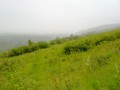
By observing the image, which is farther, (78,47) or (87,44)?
(87,44)

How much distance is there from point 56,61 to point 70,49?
2.80m

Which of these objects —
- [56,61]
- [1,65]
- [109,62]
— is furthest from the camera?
→ [56,61]

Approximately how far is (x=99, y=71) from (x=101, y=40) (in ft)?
40.5

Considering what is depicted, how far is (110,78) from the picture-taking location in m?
9.13

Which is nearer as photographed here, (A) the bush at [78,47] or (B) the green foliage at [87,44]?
(A) the bush at [78,47]

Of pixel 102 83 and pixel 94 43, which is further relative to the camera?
pixel 94 43

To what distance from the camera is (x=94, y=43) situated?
22031 mm

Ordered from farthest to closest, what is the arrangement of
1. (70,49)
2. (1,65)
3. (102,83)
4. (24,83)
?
(70,49) → (1,65) → (24,83) → (102,83)

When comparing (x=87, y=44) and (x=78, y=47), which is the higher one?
(x=87, y=44)

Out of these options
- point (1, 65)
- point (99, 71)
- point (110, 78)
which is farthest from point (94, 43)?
point (110, 78)

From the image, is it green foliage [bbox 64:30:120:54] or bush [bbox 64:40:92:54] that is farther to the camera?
green foliage [bbox 64:30:120:54]

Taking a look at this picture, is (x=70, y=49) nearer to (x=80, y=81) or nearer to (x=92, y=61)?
(x=92, y=61)

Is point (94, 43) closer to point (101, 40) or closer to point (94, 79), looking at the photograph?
point (101, 40)

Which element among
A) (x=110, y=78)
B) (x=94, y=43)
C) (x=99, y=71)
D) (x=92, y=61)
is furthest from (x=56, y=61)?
(x=110, y=78)
